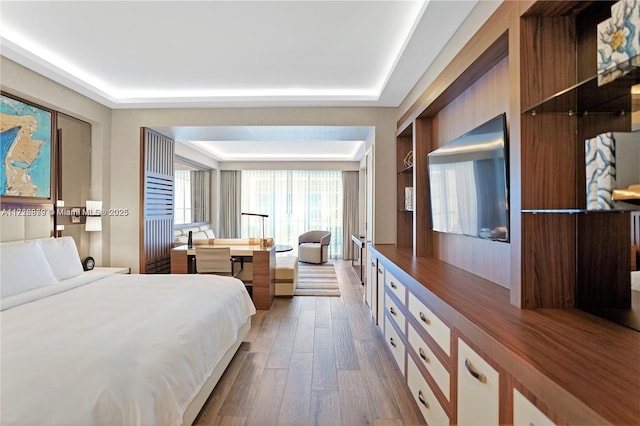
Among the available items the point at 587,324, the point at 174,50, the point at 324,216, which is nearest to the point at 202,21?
the point at 174,50

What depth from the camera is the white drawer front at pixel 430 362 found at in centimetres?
147

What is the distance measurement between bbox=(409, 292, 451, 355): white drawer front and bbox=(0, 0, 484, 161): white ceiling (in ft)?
6.15

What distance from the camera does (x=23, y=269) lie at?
238cm

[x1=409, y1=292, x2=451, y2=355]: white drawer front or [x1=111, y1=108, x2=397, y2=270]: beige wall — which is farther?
[x1=111, y1=108, x2=397, y2=270]: beige wall

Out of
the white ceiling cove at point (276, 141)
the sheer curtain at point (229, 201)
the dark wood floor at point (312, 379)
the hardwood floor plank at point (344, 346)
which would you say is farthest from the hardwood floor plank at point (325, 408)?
the sheer curtain at point (229, 201)

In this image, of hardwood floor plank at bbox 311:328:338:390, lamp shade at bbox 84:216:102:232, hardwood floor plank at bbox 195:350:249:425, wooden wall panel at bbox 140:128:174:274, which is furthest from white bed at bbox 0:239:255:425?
wooden wall panel at bbox 140:128:174:274

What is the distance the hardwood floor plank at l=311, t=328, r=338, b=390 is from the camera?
7.53 ft

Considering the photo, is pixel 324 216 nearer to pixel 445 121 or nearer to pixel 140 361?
pixel 445 121

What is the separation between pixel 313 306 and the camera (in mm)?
4176

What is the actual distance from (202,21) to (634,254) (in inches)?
Answer: 114

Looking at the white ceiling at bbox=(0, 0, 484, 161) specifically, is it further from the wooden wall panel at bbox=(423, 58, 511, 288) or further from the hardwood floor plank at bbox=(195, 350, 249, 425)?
the hardwood floor plank at bbox=(195, 350, 249, 425)

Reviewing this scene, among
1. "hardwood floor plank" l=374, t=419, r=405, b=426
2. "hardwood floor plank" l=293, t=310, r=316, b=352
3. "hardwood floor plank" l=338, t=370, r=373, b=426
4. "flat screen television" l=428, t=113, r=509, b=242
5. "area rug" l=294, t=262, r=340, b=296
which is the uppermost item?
"flat screen television" l=428, t=113, r=509, b=242

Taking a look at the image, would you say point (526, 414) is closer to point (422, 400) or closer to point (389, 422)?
point (422, 400)

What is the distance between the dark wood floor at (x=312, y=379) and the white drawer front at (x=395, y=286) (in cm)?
67
